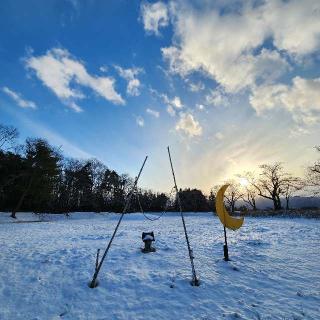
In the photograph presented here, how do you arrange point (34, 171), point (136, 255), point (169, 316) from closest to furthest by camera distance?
point (169, 316) < point (136, 255) < point (34, 171)

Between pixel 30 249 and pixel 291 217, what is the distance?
106 ft

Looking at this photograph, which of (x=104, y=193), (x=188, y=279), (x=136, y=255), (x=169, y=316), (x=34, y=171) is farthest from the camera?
(x=104, y=193)

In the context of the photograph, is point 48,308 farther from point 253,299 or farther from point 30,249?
point 30,249

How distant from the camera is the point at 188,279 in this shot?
8438mm

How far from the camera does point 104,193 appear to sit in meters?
79.8

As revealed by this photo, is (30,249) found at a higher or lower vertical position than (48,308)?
higher

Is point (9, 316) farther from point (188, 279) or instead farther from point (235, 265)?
point (235, 265)

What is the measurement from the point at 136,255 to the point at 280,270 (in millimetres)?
5485

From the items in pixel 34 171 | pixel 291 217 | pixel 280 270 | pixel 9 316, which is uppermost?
pixel 34 171

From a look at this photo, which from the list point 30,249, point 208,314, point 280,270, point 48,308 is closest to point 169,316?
point 208,314

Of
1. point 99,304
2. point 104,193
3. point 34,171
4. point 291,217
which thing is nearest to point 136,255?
point 99,304

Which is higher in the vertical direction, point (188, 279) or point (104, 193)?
point (104, 193)

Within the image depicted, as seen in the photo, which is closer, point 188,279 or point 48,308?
point 48,308

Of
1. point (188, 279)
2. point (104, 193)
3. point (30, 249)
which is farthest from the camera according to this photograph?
point (104, 193)
